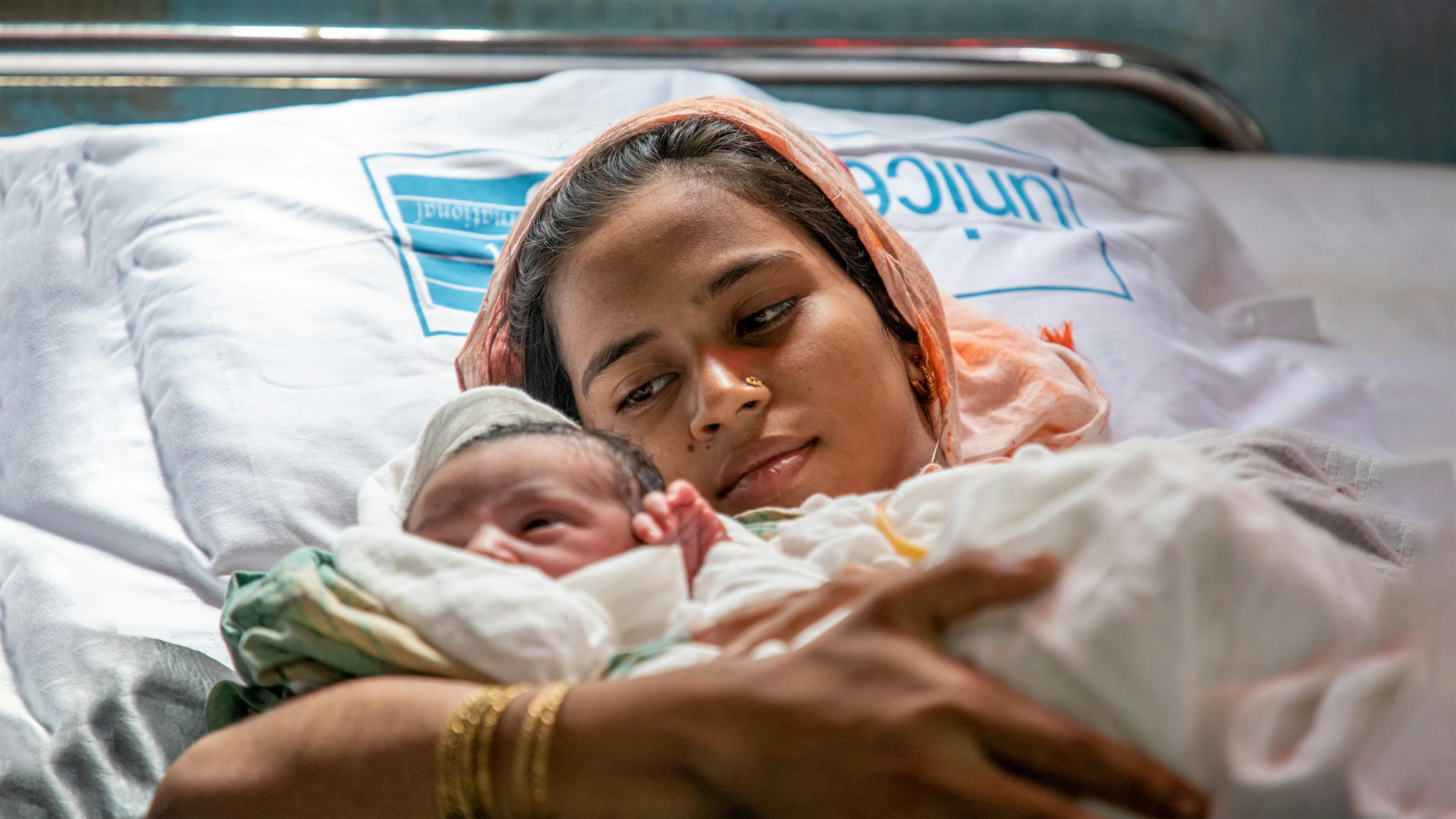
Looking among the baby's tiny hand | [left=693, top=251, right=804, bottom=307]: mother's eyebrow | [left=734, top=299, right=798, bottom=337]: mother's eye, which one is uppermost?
[left=693, top=251, right=804, bottom=307]: mother's eyebrow

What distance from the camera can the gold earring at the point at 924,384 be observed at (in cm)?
131

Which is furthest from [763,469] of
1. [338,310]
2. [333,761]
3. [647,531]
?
[338,310]

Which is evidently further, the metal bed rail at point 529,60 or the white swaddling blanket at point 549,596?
the metal bed rail at point 529,60

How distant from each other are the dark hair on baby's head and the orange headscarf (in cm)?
47

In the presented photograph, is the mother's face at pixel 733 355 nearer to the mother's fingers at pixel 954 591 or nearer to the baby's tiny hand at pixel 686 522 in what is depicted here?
the baby's tiny hand at pixel 686 522

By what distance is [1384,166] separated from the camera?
8.24 ft

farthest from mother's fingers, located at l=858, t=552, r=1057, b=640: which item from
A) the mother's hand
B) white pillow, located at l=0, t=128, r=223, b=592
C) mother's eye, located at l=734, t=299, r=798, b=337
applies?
white pillow, located at l=0, t=128, r=223, b=592

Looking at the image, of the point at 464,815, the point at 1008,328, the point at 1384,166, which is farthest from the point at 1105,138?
the point at 464,815

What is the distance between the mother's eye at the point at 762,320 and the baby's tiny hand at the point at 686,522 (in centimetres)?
30

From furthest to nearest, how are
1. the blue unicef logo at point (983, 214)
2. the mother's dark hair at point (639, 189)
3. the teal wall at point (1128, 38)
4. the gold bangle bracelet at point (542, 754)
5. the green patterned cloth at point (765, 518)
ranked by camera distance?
the teal wall at point (1128, 38) → the blue unicef logo at point (983, 214) → the mother's dark hair at point (639, 189) → the green patterned cloth at point (765, 518) → the gold bangle bracelet at point (542, 754)

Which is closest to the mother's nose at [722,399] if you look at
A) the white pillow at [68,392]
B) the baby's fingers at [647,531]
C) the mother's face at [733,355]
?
the mother's face at [733,355]

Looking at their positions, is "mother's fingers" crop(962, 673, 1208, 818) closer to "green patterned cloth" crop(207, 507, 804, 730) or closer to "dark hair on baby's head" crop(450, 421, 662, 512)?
"green patterned cloth" crop(207, 507, 804, 730)

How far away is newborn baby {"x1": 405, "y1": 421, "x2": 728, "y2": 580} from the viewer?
802 millimetres

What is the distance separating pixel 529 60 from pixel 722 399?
4.70 feet
